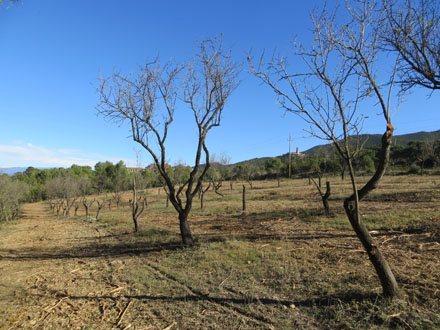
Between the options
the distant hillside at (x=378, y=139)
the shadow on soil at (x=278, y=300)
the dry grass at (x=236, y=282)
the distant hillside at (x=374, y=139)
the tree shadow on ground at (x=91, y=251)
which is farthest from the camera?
the tree shadow on ground at (x=91, y=251)

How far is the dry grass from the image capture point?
3.96 m

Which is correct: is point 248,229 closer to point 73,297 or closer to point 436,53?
point 73,297

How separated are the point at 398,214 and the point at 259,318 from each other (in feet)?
31.0

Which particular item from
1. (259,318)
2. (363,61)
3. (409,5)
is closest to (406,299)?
(259,318)

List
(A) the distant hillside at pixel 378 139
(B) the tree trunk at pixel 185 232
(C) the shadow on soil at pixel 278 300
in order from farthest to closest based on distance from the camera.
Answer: (B) the tree trunk at pixel 185 232 → (A) the distant hillside at pixel 378 139 → (C) the shadow on soil at pixel 278 300

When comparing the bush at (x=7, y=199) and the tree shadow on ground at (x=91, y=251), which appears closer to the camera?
the tree shadow on ground at (x=91, y=251)

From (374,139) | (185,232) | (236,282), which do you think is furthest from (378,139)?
(236,282)

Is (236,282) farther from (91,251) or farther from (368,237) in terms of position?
(91,251)

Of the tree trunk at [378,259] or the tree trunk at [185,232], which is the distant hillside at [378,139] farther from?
the tree trunk at [185,232]

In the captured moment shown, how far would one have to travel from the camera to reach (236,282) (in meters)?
5.38

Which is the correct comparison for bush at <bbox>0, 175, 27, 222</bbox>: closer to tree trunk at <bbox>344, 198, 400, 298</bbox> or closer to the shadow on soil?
the shadow on soil

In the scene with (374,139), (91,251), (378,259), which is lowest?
(91,251)

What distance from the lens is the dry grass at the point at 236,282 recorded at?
3955 millimetres

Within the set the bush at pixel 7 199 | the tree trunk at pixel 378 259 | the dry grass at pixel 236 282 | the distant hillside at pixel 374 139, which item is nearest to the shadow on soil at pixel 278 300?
the dry grass at pixel 236 282
